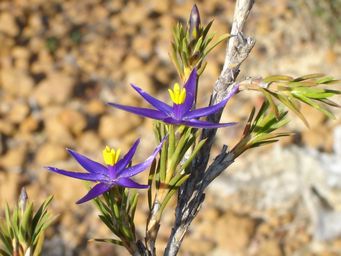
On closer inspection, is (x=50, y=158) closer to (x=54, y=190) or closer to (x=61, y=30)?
(x=54, y=190)

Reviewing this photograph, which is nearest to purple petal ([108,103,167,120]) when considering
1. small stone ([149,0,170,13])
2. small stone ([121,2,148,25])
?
small stone ([121,2,148,25])

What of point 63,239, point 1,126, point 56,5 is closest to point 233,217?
point 63,239

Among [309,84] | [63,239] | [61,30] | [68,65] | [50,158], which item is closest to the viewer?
[309,84]

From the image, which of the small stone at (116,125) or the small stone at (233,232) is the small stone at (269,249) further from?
the small stone at (116,125)

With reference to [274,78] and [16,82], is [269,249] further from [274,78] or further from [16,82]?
[274,78]

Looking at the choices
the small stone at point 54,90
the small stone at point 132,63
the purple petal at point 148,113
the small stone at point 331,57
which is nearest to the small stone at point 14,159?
the small stone at point 54,90

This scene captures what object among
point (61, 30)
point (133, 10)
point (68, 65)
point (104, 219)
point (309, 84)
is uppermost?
point (133, 10)
